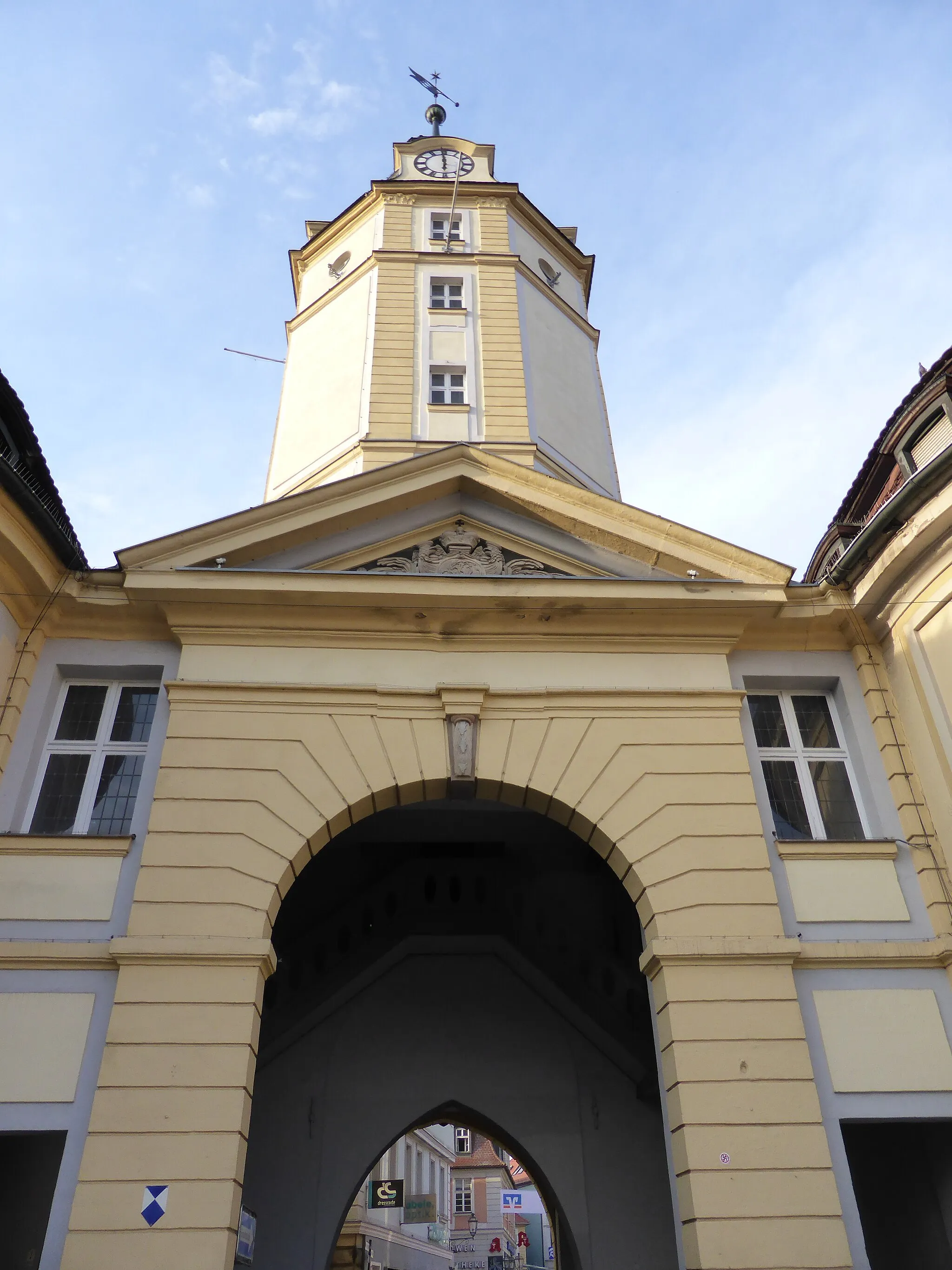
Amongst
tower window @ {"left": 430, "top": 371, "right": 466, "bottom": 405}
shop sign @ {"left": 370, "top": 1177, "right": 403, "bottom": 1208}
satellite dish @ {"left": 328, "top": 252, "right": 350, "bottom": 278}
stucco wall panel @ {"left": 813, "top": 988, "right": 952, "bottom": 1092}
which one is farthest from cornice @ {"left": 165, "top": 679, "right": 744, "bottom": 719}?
shop sign @ {"left": 370, "top": 1177, "right": 403, "bottom": 1208}

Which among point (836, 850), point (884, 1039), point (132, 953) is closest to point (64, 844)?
point (132, 953)

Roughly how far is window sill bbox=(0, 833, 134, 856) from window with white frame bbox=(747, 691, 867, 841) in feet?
23.2

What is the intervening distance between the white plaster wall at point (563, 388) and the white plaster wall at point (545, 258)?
37.6 inches

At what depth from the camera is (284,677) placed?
1107 centimetres

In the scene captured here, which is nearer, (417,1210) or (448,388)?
(448,388)

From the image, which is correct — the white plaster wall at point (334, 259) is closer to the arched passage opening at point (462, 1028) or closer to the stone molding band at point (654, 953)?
the arched passage opening at point (462, 1028)

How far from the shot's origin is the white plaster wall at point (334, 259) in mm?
21766

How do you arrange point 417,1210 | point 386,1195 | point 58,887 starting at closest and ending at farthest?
1. point 58,887
2. point 386,1195
3. point 417,1210

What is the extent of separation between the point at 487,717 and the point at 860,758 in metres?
4.35

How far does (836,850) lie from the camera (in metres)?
10.3

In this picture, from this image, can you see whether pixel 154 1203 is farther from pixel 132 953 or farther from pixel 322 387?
pixel 322 387

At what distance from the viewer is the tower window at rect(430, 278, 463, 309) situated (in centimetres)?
2011

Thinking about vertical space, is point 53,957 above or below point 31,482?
below

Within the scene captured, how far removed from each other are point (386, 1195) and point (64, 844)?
812 inches
